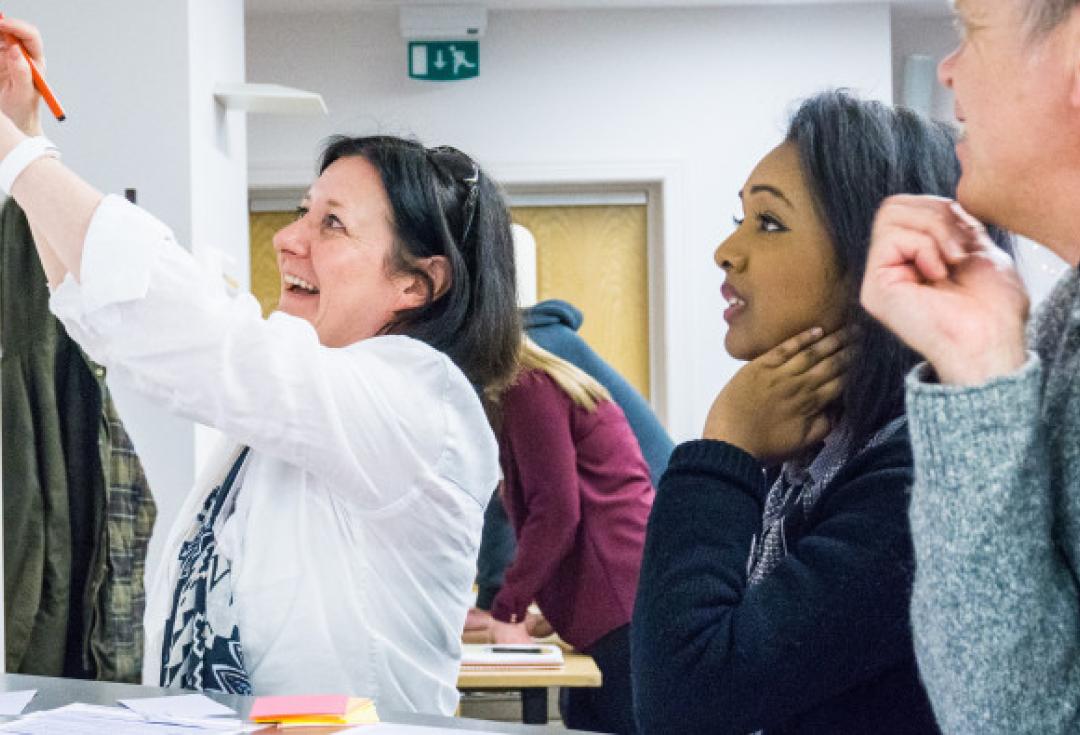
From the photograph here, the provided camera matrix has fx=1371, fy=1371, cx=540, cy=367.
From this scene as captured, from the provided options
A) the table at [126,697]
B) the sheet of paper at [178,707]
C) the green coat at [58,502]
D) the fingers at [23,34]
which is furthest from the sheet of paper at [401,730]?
the green coat at [58,502]

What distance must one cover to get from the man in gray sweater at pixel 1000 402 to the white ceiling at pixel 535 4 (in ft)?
16.0

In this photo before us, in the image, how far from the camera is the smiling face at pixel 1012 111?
80 centimetres

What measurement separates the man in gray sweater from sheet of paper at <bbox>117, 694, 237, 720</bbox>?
0.56 m

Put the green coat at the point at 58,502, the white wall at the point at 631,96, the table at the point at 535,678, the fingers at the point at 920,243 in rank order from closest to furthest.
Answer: the fingers at the point at 920,243 → the green coat at the point at 58,502 → the table at the point at 535,678 → the white wall at the point at 631,96

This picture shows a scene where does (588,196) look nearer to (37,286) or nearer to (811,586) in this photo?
(37,286)

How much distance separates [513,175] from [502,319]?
4.11 m

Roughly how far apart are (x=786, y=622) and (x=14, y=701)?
639 millimetres

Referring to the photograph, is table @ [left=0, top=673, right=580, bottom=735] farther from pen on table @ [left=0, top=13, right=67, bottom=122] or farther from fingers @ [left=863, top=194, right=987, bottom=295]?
pen on table @ [left=0, top=13, right=67, bottom=122]

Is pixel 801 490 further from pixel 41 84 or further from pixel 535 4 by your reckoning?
pixel 535 4

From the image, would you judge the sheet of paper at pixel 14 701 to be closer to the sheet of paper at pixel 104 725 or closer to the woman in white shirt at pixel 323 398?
the sheet of paper at pixel 104 725

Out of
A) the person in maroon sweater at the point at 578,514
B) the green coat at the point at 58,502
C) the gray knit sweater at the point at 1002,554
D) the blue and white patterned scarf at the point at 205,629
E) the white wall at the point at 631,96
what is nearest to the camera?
the gray knit sweater at the point at 1002,554

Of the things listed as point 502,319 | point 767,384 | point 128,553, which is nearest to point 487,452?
point 502,319

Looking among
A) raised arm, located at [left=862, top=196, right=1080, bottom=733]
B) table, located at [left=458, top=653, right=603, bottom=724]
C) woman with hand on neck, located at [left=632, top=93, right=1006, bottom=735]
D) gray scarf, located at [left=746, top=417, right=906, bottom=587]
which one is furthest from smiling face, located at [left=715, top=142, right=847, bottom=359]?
table, located at [left=458, top=653, right=603, bottom=724]

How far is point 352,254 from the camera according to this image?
1550mm
